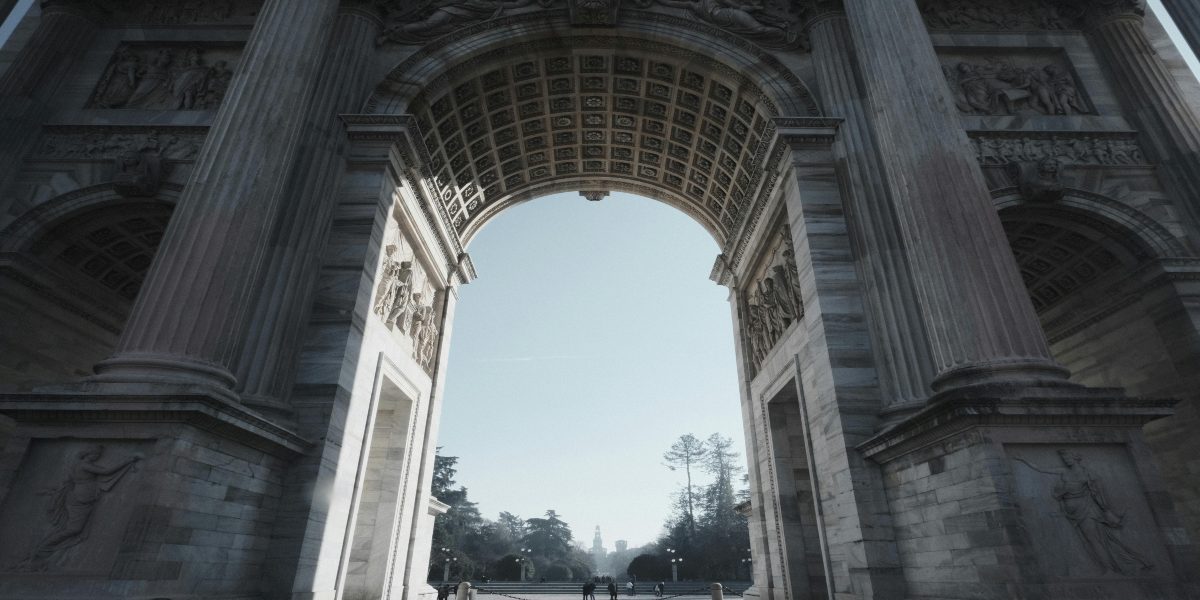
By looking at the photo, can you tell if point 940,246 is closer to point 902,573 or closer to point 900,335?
point 900,335

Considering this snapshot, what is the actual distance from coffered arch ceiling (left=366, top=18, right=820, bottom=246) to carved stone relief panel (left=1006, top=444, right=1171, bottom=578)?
30.6ft

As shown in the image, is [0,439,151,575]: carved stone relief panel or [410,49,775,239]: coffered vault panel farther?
[410,49,775,239]: coffered vault panel

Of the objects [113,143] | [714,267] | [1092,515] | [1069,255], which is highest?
[714,267]

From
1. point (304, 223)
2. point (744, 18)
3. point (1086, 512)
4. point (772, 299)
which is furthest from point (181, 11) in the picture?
point (1086, 512)

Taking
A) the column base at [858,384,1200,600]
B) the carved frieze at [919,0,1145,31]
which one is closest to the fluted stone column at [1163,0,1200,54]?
the carved frieze at [919,0,1145,31]

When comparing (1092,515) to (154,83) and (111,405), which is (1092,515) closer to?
(111,405)

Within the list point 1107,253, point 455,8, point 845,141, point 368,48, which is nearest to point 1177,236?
point 1107,253

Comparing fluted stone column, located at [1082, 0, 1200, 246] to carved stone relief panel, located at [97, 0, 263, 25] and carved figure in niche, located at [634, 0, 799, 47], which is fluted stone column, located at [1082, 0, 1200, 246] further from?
carved stone relief panel, located at [97, 0, 263, 25]

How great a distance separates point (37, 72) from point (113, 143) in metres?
3.28

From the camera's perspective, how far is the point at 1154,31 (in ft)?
57.4

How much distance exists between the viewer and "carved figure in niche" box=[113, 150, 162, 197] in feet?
43.8

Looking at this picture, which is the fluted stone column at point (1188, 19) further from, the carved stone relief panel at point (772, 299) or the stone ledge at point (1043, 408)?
the stone ledge at point (1043, 408)

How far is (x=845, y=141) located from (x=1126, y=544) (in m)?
9.63

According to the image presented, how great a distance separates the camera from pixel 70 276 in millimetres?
14484
